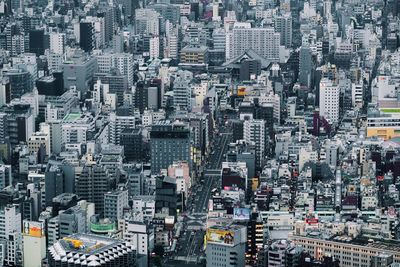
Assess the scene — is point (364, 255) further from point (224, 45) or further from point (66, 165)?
point (224, 45)

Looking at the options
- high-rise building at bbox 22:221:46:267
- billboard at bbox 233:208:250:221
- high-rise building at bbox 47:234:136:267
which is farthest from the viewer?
billboard at bbox 233:208:250:221

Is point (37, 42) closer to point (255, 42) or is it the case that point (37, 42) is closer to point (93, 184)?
point (255, 42)

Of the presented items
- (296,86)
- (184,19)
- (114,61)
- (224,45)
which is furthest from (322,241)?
(184,19)

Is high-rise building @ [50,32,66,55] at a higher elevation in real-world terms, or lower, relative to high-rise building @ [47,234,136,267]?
higher

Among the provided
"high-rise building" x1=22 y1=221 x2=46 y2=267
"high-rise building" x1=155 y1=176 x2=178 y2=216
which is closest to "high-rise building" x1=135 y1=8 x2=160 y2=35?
"high-rise building" x1=155 y1=176 x2=178 y2=216

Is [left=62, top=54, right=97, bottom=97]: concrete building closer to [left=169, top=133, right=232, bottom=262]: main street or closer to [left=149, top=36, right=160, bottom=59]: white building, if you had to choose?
[left=149, top=36, right=160, bottom=59]: white building

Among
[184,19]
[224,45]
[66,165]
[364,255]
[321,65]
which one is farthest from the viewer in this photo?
[184,19]

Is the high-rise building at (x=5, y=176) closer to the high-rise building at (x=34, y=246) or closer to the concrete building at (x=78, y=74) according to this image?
the high-rise building at (x=34, y=246)
